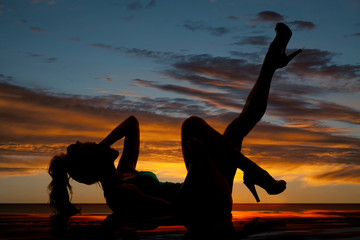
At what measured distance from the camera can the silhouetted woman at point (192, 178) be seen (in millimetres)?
2816

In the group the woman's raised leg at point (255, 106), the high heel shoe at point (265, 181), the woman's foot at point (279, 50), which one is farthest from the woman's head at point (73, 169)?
the woman's foot at point (279, 50)

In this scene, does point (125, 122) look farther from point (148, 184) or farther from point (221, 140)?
point (221, 140)

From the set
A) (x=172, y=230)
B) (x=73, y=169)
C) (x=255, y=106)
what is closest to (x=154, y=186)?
(x=73, y=169)

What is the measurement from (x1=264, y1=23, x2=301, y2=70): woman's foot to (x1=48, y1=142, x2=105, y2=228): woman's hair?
1.63m

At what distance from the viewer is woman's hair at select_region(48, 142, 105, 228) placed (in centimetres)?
308

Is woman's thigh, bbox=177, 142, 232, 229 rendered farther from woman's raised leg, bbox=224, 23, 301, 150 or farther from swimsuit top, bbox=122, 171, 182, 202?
woman's raised leg, bbox=224, 23, 301, 150

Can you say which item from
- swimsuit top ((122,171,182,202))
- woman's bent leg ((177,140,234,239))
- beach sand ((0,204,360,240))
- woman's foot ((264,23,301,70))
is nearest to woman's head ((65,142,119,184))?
swimsuit top ((122,171,182,202))

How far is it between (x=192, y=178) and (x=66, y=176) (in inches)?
43.7

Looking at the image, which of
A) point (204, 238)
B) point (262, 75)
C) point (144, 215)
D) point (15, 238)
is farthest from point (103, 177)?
point (15, 238)

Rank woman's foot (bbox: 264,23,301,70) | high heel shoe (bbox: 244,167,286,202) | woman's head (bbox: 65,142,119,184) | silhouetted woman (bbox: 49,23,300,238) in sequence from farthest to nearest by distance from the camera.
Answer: woman's foot (bbox: 264,23,301,70) < woman's head (bbox: 65,142,119,184) < silhouetted woman (bbox: 49,23,300,238) < high heel shoe (bbox: 244,167,286,202)

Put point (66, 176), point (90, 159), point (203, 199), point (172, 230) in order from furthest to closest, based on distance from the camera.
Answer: point (172, 230) < point (66, 176) < point (90, 159) < point (203, 199)

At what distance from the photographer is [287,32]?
3.36 metres

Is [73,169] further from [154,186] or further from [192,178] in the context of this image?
[192,178]

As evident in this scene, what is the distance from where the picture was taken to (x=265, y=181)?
8.93 ft
